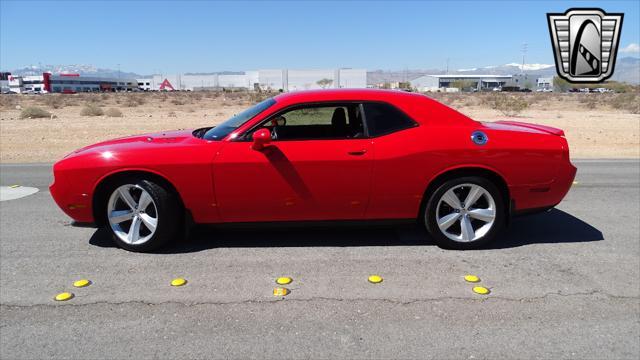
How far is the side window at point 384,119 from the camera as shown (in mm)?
4461

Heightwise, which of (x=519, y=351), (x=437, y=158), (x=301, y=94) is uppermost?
(x=301, y=94)

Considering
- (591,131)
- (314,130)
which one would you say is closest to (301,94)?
(314,130)

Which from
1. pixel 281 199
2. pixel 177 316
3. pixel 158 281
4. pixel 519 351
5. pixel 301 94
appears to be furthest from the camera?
pixel 301 94

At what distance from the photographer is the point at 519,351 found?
2875mm

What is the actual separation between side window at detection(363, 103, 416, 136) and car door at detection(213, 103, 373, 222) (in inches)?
4.5

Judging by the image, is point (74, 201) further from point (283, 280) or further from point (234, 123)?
point (283, 280)

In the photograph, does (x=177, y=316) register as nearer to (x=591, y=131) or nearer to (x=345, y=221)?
(x=345, y=221)

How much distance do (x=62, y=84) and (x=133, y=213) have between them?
161m

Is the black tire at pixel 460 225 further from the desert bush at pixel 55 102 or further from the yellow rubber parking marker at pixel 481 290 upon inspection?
the desert bush at pixel 55 102

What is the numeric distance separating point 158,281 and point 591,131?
67.3 ft

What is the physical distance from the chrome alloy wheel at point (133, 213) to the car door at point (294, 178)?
0.68 metres

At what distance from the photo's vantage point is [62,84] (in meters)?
143

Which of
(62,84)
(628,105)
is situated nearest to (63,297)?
(628,105)

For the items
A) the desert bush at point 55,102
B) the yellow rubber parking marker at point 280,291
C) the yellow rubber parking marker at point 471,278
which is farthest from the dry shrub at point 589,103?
the desert bush at point 55,102
